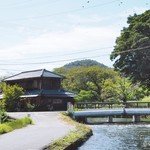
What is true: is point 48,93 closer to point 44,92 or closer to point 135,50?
point 44,92

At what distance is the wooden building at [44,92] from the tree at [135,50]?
897cm

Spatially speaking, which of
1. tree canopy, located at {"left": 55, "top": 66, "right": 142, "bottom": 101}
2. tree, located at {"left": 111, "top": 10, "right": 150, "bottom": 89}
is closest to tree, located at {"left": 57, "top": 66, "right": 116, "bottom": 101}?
tree canopy, located at {"left": 55, "top": 66, "right": 142, "bottom": 101}

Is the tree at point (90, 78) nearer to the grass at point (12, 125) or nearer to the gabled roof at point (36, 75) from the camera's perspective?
the gabled roof at point (36, 75)

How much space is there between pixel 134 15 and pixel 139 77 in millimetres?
10187

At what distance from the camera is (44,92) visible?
194ft

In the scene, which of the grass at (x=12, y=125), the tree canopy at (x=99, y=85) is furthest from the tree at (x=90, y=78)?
the grass at (x=12, y=125)

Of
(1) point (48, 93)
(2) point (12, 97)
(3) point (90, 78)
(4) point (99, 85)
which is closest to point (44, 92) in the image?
(1) point (48, 93)

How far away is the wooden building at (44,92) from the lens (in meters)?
58.5

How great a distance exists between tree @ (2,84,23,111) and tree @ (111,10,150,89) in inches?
620

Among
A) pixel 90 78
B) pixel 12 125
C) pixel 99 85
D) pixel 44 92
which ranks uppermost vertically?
pixel 90 78

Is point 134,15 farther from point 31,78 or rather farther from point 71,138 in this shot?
point 71,138

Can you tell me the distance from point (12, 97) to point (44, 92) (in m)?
5.68

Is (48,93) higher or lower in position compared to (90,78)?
lower

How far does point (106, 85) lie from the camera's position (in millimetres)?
83250
